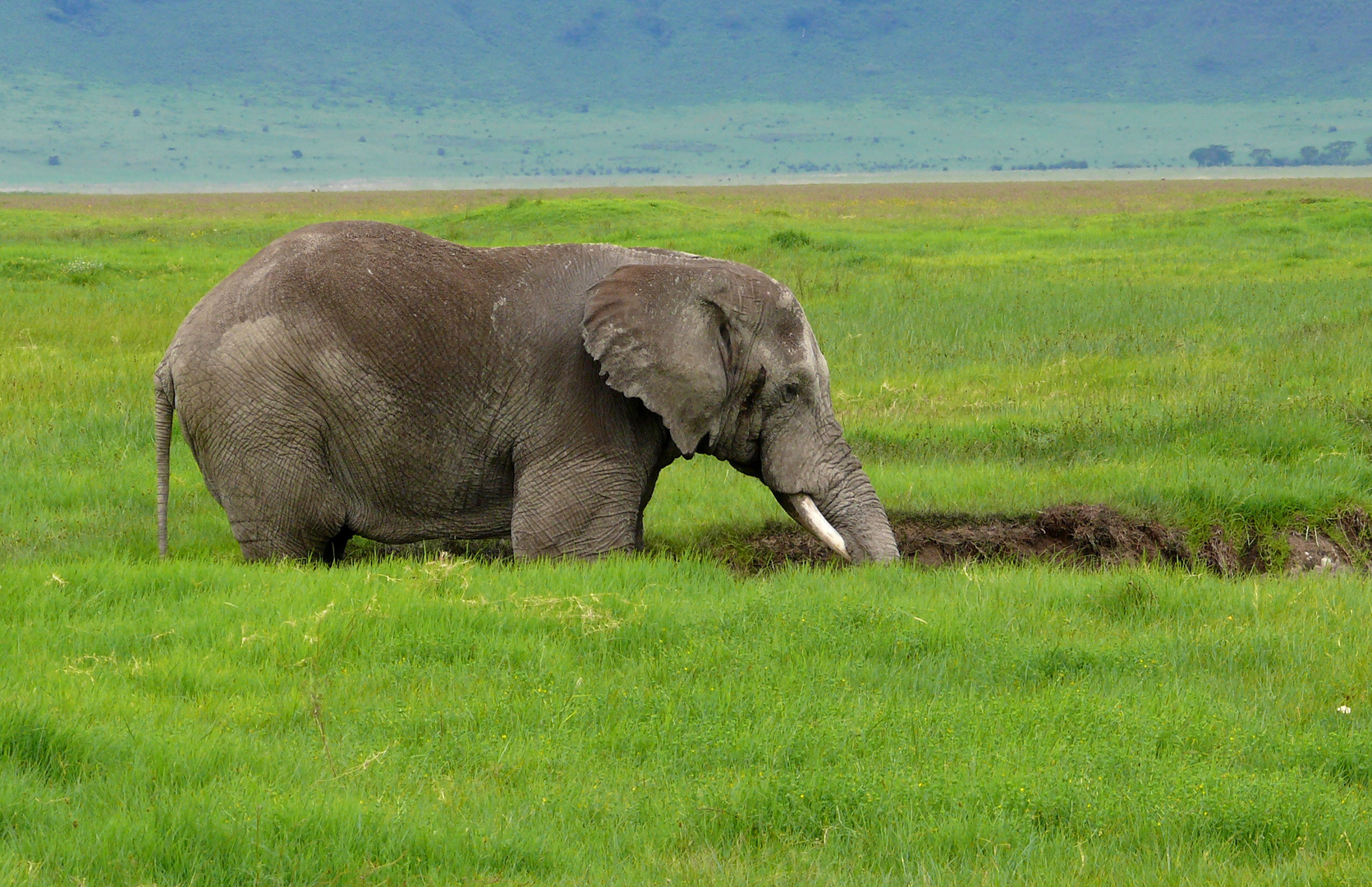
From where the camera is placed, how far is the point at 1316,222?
97.3 ft

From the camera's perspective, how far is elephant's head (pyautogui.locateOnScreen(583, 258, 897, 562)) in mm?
8383

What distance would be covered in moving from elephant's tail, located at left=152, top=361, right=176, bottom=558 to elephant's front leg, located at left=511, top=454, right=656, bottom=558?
2.03 meters

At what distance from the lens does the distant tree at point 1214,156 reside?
179 m

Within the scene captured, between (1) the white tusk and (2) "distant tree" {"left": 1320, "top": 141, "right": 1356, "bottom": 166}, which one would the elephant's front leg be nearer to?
(1) the white tusk

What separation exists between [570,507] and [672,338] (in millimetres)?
1163

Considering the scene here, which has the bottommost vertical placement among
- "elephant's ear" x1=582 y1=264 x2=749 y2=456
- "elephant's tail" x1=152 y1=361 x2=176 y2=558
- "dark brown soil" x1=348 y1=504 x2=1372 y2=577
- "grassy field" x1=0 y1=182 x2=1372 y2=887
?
"dark brown soil" x1=348 y1=504 x2=1372 y2=577

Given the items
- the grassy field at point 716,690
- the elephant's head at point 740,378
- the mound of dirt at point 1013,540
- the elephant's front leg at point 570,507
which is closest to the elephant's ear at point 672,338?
the elephant's head at point 740,378

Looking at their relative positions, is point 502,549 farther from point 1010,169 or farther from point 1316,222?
point 1010,169

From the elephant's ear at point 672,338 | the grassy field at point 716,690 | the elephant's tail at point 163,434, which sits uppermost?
the elephant's ear at point 672,338

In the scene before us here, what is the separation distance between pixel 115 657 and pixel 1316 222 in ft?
93.6

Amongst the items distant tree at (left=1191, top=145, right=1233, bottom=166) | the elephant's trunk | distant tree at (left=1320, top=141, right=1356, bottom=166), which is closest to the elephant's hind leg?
the elephant's trunk

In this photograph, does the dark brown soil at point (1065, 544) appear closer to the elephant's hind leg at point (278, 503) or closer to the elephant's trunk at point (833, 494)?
the elephant's trunk at point (833, 494)

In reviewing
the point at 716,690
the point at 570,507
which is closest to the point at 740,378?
the point at 570,507

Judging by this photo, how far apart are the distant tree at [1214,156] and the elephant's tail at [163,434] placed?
609ft
